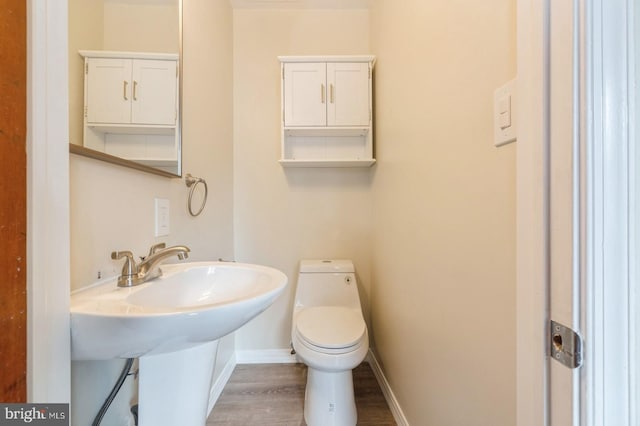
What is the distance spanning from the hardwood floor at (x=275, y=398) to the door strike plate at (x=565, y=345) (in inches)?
46.6

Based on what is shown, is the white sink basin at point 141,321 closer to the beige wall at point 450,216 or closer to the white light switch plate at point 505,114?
the beige wall at point 450,216

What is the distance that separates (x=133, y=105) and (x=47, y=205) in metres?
0.53

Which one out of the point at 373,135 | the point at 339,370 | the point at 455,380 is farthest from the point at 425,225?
the point at 373,135

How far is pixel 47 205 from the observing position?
438 millimetres

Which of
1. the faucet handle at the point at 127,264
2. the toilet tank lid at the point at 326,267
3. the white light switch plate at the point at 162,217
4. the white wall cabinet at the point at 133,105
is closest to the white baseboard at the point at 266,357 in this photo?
the toilet tank lid at the point at 326,267

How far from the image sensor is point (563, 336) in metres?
0.34

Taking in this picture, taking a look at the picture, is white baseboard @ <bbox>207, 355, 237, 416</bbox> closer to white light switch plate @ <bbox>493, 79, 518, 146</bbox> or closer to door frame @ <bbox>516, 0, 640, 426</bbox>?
door frame @ <bbox>516, 0, 640, 426</bbox>

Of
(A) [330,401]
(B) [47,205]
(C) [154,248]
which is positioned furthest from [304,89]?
(A) [330,401]

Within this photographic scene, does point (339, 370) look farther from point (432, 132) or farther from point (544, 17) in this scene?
point (544, 17)

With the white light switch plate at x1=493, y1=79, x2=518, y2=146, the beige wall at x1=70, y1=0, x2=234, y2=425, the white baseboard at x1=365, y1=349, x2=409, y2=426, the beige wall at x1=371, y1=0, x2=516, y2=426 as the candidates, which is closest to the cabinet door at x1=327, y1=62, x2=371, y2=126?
the beige wall at x1=371, y1=0, x2=516, y2=426

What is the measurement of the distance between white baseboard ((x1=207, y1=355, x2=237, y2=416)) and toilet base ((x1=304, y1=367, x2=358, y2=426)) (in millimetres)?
530

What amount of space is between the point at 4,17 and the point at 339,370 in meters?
1.34

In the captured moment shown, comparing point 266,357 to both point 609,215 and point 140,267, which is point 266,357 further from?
point 609,215

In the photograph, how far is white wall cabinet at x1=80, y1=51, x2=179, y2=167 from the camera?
0.68 m
